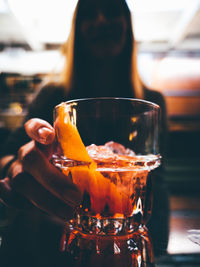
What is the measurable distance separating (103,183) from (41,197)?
139 millimetres

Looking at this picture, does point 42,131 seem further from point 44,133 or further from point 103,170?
point 103,170

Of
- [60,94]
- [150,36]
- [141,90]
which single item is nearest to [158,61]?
[150,36]

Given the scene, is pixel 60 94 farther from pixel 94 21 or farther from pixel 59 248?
pixel 59 248

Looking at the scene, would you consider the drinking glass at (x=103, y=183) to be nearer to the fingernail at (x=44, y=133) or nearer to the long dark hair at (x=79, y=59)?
the fingernail at (x=44, y=133)

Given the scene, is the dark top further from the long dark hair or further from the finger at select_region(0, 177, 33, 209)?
the long dark hair

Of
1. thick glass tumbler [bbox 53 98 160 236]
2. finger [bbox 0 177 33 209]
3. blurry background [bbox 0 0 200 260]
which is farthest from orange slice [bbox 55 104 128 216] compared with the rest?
blurry background [bbox 0 0 200 260]

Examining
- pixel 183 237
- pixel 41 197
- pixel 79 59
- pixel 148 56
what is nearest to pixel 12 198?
pixel 41 197

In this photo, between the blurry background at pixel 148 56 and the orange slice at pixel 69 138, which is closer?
the orange slice at pixel 69 138

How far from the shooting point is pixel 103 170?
325mm

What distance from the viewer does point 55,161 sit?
37cm

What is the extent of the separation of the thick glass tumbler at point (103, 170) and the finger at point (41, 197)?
2cm

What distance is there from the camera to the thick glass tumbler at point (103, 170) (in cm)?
33

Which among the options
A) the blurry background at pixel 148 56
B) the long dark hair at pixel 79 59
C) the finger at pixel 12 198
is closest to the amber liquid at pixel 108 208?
the finger at pixel 12 198

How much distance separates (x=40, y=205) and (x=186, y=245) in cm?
24
